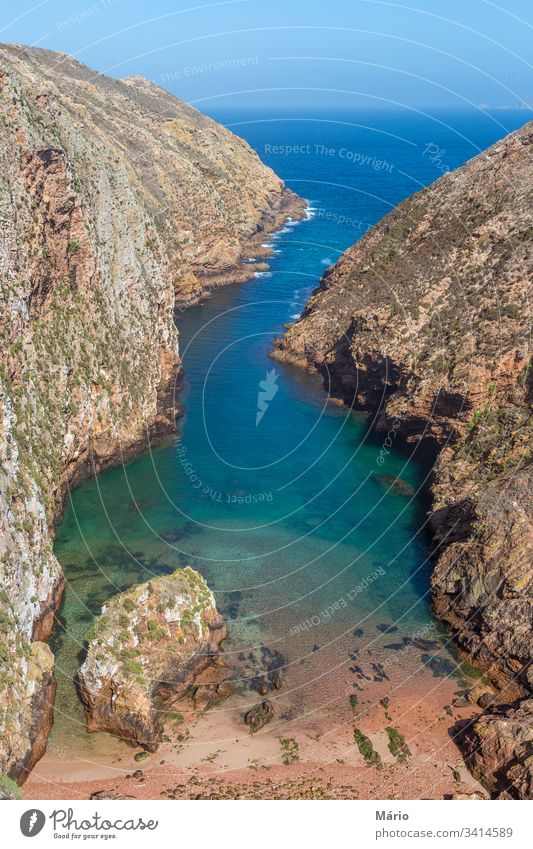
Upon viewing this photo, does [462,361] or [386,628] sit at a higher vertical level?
[462,361]

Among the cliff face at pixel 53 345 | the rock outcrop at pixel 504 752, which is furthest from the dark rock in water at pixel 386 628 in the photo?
the cliff face at pixel 53 345

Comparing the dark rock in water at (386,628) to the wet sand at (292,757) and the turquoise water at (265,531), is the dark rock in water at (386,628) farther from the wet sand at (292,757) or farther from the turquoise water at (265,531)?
the wet sand at (292,757)

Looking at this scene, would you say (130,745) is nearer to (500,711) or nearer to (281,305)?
(500,711)

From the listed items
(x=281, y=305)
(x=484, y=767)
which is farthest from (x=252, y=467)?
(x=281, y=305)

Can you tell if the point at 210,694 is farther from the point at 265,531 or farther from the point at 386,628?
the point at 265,531

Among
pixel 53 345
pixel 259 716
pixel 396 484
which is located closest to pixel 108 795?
pixel 259 716

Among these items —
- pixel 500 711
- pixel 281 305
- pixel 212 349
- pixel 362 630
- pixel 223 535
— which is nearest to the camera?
pixel 500 711

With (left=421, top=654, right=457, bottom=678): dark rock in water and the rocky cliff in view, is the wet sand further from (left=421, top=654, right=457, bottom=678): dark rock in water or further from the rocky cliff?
the rocky cliff
